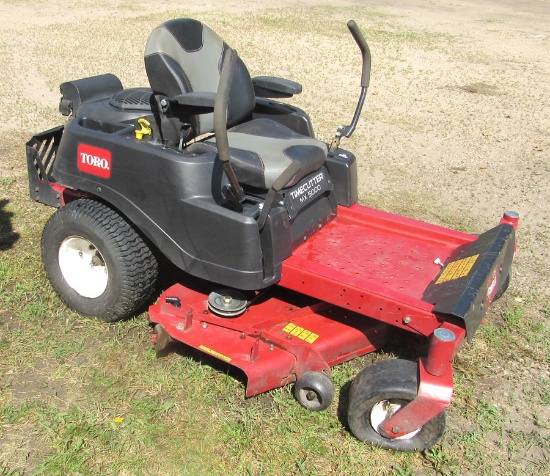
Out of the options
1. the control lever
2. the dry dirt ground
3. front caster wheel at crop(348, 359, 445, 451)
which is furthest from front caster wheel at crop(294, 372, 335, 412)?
the control lever

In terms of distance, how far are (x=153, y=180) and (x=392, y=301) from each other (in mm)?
1187

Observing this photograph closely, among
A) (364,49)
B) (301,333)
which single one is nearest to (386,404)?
(301,333)

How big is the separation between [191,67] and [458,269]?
5.62ft

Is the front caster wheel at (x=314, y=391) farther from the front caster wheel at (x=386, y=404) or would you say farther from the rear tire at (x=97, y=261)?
the rear tire at (x=97, y=261)

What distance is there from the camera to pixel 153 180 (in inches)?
114

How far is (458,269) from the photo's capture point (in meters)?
2.89

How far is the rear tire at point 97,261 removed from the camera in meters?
3.05

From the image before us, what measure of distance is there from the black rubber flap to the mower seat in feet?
2.73

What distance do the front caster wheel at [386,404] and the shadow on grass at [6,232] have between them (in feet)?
8.09

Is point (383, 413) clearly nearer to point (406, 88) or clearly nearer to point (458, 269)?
point (458, 269)

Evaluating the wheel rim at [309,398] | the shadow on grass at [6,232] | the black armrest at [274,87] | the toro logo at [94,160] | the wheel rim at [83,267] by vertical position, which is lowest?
the shadow on grass at [6,232]

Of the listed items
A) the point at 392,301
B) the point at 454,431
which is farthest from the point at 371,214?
the point at 454,431

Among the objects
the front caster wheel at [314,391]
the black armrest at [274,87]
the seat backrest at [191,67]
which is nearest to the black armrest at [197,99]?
the seat backrest at [191,67]

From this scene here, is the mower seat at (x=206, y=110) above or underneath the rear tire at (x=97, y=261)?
above
